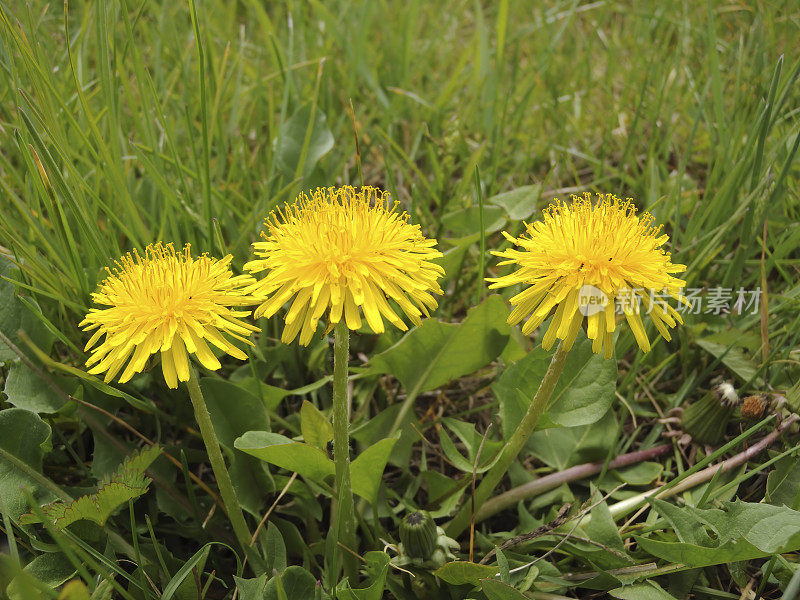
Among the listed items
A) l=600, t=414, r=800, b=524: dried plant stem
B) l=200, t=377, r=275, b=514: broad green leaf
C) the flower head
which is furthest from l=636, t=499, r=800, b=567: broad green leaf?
l=200, t=377, r=275, b=514: broad green leaf

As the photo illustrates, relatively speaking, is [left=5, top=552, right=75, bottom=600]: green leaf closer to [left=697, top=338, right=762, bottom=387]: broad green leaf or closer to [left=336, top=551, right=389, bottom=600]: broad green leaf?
[left=336, top=551, right=389, bottom=600]: broad green leaf

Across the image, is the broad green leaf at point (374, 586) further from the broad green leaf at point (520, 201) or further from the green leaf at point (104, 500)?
the broad green leaf at point (520, 201)

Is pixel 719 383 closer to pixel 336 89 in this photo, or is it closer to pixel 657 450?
pixel 657 450

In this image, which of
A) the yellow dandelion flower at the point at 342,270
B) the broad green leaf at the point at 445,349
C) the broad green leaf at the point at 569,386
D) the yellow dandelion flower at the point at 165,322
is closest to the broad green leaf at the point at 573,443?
the broad green leaf at the point at 569,386

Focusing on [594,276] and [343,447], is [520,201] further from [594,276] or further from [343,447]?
[343,447]

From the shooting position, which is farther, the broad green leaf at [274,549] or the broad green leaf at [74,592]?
the broad green leaf at [274,549]

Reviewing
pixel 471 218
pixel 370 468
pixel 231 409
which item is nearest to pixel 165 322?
pixel 231 409
